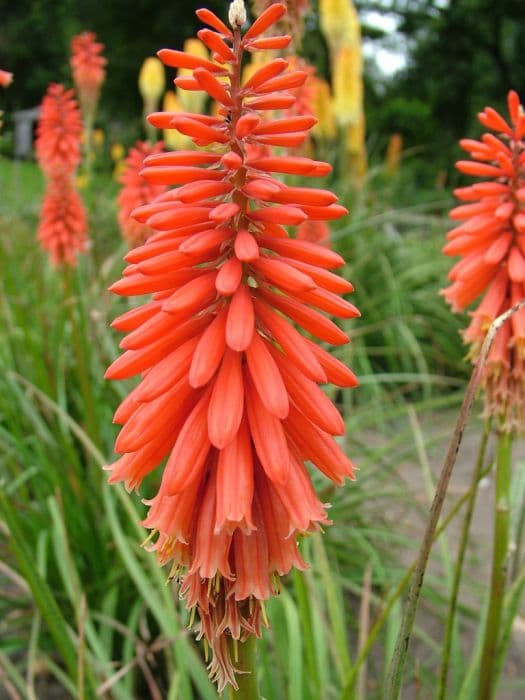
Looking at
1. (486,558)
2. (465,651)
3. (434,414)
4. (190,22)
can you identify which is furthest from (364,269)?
(190,22)

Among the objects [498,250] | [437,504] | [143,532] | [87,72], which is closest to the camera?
[437,504]

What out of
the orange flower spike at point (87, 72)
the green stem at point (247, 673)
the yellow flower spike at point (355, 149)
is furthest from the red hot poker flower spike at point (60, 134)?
the yellow flower spike at point (355, 149)

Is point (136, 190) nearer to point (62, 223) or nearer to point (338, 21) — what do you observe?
point (62, 223)

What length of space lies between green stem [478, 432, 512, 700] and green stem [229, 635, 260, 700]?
107 cm

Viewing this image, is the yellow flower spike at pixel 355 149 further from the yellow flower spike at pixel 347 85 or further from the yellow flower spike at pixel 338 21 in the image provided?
the yellow flower spike at pixel 338 21

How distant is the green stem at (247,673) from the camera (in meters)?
1.26

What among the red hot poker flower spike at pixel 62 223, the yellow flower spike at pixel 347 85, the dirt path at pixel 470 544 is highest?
the yellow flower spike at pixel 347 85

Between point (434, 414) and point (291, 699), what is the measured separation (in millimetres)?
4342

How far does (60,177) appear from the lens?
4.27m

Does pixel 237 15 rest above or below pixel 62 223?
above

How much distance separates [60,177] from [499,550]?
3.27m

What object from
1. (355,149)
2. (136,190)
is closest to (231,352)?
→ (136,190)

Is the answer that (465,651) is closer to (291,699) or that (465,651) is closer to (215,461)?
(291,699)

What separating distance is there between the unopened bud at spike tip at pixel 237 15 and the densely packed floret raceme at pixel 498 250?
1.06m
